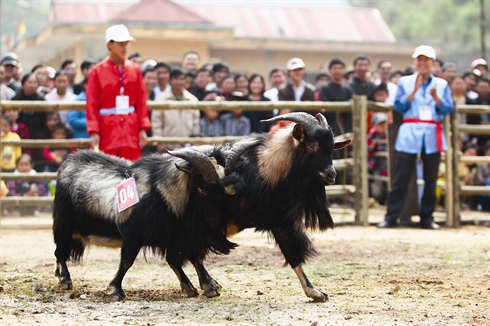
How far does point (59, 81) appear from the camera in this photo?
484 inches

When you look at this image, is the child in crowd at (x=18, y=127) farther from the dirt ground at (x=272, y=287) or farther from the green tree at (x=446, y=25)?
the green tree at (x=446, y=25)

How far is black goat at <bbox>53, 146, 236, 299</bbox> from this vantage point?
6.23 m

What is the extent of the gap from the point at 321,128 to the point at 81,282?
2476 mm

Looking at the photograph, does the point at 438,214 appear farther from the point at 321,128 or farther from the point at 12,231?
the point at 321,128

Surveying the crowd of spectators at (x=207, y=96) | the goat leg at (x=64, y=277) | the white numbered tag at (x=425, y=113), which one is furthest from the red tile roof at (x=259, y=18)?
the goat leg at (x=64, y=277)

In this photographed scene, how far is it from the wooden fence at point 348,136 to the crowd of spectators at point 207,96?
41 centimetres

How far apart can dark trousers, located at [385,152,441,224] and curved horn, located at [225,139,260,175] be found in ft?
16.6

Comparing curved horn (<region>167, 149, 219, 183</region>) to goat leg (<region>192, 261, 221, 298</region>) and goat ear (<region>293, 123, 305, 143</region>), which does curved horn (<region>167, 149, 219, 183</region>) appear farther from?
goat leg (<region>192, 261, 221, 298</region>)

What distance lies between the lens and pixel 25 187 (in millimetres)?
12133

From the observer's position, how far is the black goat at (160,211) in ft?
20.4

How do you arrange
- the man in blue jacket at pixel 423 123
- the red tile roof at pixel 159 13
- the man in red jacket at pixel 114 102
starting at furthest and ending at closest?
1. the red tile roof at pixel 159 13
2. the man in blue jacket at pixel 423 123
3. the man in red jacket at pixel 114 102

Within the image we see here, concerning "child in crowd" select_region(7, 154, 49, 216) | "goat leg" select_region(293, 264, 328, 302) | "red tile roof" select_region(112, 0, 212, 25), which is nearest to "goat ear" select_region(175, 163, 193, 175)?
"goat leg" select_region(293, 264, 328, 302)

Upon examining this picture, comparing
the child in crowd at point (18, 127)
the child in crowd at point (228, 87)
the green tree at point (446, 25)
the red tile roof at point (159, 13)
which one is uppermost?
the green tree at point (446, 25)

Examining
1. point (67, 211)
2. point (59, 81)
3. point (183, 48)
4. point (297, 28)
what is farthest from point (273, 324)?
point (297, 28)
